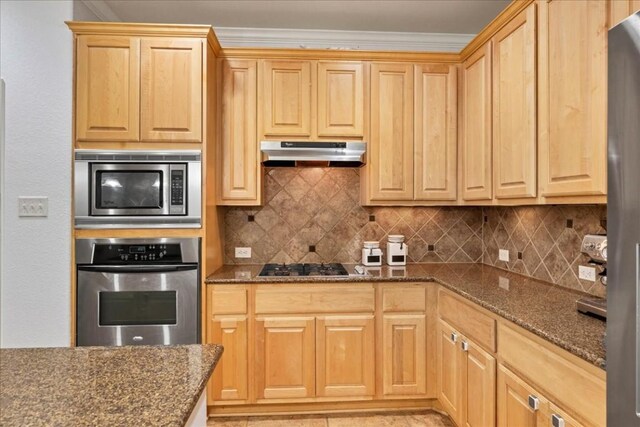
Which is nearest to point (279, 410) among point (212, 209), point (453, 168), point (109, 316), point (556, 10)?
point (109, 316)

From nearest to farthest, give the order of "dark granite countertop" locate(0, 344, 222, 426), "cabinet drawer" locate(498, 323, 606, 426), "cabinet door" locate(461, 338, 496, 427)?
"dark granite countertop" locate(0, 344, 222, 426), "cabinet drawer" locate(498, 323, 606, 426), "cabinet door" locate(461, 338, 496, 427)

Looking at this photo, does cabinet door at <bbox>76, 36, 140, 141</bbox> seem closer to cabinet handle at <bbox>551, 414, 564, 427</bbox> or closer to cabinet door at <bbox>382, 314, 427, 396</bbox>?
cabinet door at <bbox>382, 314, 427, 396</bbox>

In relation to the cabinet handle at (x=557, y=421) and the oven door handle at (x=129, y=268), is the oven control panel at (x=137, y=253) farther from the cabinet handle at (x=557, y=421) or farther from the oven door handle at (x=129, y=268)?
the cabinet handle at (x=557, y=421)

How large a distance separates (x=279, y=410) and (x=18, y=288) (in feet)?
6.07

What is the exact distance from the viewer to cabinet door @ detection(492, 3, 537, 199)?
2.01 meters

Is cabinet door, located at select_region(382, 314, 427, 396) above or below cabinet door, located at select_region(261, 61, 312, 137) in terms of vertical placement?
below

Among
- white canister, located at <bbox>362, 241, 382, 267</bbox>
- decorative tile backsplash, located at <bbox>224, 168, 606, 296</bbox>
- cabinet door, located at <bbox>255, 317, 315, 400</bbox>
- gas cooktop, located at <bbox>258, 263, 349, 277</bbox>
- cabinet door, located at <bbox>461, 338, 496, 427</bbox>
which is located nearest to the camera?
cabinet door, located at <bbox>461, 338, 496, 427</bbox>

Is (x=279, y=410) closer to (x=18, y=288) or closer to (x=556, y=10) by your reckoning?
(x=18, y=288)

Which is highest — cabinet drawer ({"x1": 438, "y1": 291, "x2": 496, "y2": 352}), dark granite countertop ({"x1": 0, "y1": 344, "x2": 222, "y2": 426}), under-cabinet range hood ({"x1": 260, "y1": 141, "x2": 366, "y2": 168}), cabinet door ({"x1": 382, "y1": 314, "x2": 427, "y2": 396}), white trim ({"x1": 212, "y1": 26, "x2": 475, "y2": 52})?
white trim ({"x1": 212, "y1": 26, "x2": 475, "y2": 52})

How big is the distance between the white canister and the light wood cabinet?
97cm

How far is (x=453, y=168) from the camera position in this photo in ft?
9.57

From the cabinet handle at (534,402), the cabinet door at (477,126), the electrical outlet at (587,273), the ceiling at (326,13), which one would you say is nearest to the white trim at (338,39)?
the ceiling at (326,13)

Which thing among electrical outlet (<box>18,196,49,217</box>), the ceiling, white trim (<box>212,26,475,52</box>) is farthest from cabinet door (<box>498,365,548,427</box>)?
electrical outlet (<box>18,196,49,217</box>)

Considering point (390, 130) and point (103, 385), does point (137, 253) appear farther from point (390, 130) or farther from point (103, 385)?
point (390, 130)
